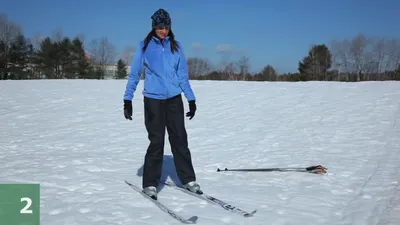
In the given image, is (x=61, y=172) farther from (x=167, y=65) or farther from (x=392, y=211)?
(x=392, y=211)

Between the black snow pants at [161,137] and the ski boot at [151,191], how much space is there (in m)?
0.06

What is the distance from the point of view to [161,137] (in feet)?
13.1

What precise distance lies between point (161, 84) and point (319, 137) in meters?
5.02

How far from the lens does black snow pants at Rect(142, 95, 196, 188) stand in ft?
13.1

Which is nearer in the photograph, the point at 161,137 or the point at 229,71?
the point at 161,137

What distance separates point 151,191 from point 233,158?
8.78 feet

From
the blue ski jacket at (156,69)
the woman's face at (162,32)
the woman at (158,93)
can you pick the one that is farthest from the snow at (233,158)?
A: the woman's face at (162,32)

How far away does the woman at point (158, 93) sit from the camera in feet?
13.1

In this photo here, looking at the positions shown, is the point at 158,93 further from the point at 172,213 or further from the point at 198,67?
the point at 198,67

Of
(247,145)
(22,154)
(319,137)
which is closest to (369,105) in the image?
(319,137)

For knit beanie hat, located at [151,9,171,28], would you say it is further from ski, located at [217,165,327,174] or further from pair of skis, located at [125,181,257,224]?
ski, located at [217,165,327,174]

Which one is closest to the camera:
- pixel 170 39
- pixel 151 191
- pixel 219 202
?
pixel 219 202

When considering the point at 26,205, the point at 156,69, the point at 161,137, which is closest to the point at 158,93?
the point at 156,69

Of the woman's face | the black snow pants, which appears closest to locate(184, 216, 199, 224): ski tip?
the black snow pants
